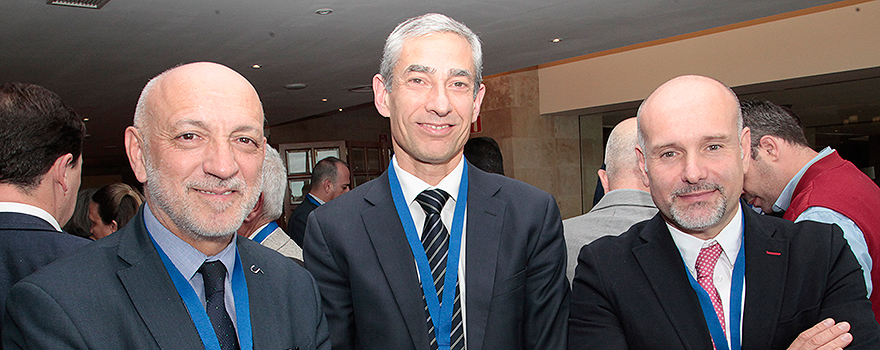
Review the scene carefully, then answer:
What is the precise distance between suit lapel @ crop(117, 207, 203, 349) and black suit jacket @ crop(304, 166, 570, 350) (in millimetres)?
419

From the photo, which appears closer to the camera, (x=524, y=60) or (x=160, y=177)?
(x=160, y=177)

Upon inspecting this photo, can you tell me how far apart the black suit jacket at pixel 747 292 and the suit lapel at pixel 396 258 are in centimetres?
50

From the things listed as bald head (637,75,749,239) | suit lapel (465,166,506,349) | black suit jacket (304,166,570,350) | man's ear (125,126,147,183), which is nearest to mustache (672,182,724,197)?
bald head (637,75,749,239)

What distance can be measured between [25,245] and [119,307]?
33.3 inches

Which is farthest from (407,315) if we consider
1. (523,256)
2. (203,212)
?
(203,212)

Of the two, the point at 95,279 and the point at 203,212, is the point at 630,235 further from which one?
the point at 95,279

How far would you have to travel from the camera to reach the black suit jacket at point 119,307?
49.8 inches

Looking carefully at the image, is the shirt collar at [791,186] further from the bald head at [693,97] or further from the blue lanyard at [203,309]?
the blue lanyard at [203,309]

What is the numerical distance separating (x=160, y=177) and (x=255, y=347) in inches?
18.7

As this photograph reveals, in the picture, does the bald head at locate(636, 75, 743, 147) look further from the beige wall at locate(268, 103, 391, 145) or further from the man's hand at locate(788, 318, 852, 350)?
the beige wall at locate(268, 103, 391, 145)

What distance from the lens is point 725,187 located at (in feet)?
5.77

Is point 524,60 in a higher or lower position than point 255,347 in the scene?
higher

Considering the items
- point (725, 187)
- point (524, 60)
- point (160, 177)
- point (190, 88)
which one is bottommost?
point (725, 187)

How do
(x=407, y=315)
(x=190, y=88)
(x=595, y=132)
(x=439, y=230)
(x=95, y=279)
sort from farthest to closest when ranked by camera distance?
(x=595, y=132) < (x=439, y=230) < (x=407, y=315) < (x=190, y=88) < (x=95, y=279)
